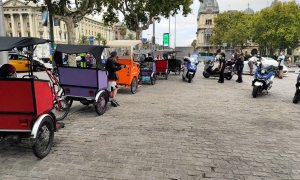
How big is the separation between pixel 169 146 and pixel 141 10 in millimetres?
21089

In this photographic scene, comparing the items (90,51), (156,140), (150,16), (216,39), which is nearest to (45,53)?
(150,16)

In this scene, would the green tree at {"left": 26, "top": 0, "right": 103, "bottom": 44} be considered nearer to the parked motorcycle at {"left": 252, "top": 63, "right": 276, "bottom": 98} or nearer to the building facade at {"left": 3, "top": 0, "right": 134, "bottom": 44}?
the parked motorcycle at {"left": 252, "top": 63, "right": 276, "bottom": 98}

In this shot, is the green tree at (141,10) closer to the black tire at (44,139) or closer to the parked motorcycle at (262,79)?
the parked motorcycle at (262,79)

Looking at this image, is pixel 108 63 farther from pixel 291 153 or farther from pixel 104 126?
pixel 291 153

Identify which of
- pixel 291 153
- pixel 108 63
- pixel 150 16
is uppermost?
pixel 150 16

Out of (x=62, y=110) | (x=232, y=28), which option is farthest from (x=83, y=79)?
(x=232, y=28)

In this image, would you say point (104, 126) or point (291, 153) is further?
point (104, 126)

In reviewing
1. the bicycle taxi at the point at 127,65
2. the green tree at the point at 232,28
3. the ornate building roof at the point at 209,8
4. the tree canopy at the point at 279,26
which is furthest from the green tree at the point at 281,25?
the ornate building roof at the point at 209,8

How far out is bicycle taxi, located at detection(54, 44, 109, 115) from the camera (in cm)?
694

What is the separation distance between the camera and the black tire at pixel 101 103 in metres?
7.14

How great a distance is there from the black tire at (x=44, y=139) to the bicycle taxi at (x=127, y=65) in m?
6.14

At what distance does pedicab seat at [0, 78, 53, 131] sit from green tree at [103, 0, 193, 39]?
1866 cm

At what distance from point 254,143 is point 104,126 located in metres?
3.38

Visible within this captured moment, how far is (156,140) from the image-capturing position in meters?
5.35
